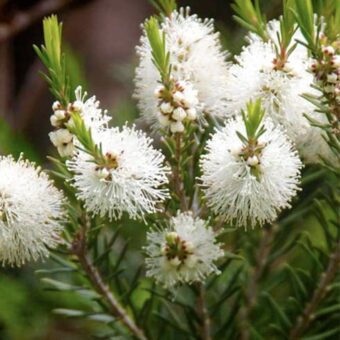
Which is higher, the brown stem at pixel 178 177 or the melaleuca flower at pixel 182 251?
the brown stem at pixel 178 177

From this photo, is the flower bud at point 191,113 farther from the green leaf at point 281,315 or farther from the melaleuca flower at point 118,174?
the green leaf at point 281,315

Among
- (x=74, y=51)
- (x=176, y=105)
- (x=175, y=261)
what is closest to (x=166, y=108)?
(x=176, y=105)

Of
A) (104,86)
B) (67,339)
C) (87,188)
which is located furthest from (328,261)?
(104,86)

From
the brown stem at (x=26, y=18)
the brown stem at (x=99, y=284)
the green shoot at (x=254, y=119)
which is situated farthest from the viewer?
the brown stem at (x=26, y=18)

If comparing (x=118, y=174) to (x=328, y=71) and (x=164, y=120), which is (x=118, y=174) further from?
(x=328, y=71)

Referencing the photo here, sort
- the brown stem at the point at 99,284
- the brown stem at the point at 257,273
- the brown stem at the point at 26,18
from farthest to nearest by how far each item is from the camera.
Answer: the brown stem at the point at 26,18 → the brown stem at the point at 257,273 → the brown stem at the point at 99,284

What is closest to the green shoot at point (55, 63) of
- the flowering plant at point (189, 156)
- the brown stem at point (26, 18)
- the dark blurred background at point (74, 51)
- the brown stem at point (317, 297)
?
the flowering plant at point (189, 156)
